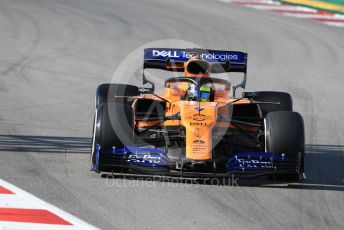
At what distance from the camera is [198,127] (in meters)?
11.0

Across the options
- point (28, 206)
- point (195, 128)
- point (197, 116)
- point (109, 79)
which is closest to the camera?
point (28, 206)

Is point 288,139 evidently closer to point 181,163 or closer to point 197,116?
point 197,116

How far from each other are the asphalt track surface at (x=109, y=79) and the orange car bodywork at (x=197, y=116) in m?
0.50

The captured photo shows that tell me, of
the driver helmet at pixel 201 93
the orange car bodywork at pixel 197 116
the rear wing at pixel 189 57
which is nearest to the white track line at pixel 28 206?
the orange car bodywork at pixel 197 116

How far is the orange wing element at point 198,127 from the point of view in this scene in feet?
35.0

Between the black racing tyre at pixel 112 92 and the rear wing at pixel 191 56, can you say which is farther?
the rear wing at pixel 191 56

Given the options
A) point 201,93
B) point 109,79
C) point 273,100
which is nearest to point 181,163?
point 201,93

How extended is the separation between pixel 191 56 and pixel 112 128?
8.24ft

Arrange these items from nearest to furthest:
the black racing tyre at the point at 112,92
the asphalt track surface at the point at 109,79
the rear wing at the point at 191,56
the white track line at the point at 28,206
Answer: the white track line at the point at 28,206, the asphalt track surface at the point at 109,79, the black racing tyre at the point at 112,92, the rear wing at the point at 191,56

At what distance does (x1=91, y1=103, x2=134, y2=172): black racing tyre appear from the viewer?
35.9 feet

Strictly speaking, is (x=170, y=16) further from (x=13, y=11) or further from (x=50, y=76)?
(x=50, y=76)

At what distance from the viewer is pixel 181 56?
42.6ft

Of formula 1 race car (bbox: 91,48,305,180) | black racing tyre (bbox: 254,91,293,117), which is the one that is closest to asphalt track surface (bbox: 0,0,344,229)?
formula 1 race car (bbox: 91,48,305,180)

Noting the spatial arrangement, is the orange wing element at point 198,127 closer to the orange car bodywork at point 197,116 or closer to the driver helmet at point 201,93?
the orange car bodywork at point 197,116
